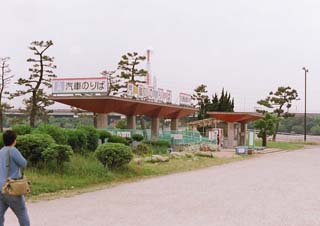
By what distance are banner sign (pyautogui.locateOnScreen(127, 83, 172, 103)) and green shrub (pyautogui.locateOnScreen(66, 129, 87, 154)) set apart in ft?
39.2

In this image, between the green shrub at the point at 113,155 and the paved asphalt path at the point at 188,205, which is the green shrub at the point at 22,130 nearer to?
the green shrub at the point at 113,155

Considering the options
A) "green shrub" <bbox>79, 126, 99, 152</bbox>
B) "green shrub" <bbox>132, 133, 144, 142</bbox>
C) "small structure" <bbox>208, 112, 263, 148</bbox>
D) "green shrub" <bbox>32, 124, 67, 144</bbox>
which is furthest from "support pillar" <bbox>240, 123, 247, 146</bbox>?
"green shrub" <bbox>32, 124, 67, 144</bbox>

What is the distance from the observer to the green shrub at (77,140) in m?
16.5

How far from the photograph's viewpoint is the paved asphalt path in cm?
779

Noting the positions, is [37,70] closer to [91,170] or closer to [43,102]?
[43,102]

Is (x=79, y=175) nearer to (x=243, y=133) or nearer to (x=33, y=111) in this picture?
(x=33, y=111)

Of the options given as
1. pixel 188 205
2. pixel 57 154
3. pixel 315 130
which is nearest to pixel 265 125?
pixel 57 154

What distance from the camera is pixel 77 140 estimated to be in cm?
1664

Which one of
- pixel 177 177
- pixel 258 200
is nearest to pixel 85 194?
pixel 258 200

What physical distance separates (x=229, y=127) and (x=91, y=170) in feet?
91.2

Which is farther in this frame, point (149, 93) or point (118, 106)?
point (149, 93)

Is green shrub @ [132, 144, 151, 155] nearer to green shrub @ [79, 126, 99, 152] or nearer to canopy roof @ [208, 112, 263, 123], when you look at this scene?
green shrub @ [79, 126, 99, 152]

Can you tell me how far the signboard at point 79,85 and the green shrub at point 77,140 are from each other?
Result: 939 centimetres

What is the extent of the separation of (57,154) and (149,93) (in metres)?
18.3
